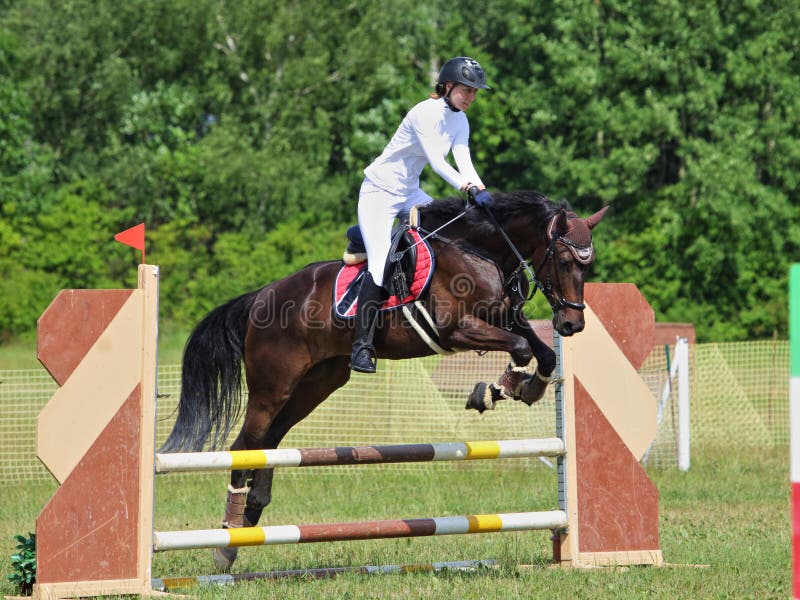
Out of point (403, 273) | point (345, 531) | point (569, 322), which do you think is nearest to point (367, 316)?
point (403, 273)

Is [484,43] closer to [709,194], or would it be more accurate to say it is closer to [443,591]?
[709,194]

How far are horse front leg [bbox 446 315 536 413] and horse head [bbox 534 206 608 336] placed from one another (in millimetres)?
228

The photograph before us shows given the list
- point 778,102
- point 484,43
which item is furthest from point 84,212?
point 778,102

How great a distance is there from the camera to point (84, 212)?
26.2m

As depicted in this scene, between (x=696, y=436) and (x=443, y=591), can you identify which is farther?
(x=696, y=436)

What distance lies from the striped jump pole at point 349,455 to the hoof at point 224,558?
104 cm

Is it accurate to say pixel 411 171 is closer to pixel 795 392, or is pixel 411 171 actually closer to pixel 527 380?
pixel 527 380

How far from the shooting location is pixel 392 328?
20.4 ft

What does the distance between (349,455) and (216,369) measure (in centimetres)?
162

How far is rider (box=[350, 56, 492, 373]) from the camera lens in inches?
234

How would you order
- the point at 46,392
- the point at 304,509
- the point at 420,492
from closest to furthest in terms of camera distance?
the point at 304,509
the point at 420,492
the point at 46,392

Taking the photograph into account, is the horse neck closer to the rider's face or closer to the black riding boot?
the black riding boot

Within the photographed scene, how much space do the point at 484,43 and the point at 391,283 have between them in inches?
965

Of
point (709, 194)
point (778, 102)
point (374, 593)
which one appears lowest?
point (374, 593)
